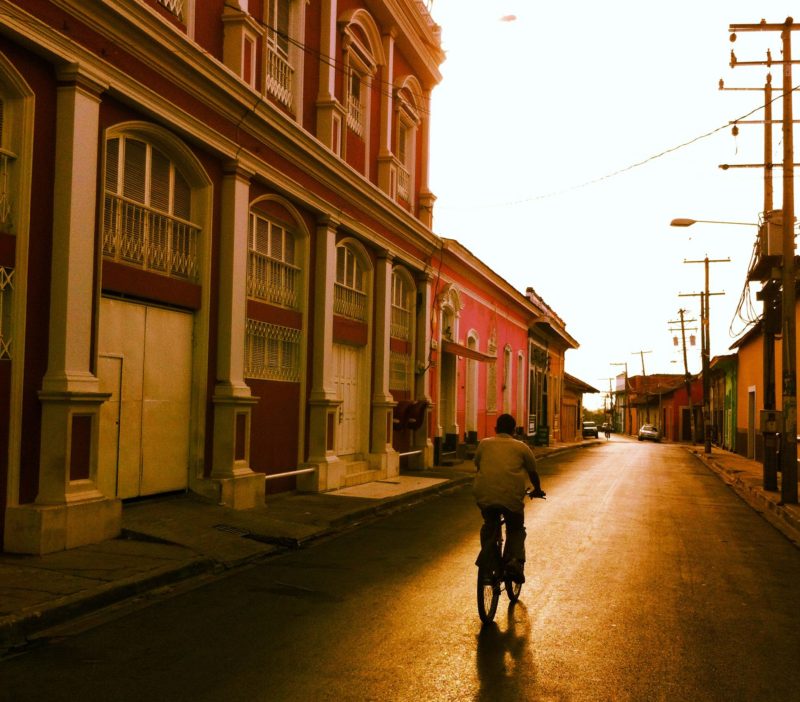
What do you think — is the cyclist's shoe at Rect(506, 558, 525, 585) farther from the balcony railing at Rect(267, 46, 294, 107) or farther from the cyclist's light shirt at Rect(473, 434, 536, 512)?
the balcony railing at Rect(267, 46, 294, 107)

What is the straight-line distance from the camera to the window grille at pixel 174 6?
11047 millimetres

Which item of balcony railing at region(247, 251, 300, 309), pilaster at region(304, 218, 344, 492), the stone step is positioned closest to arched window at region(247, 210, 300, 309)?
balcony railing at region(247, 251, 300, 309)

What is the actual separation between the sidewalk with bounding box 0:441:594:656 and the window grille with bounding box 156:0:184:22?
20.0 ft

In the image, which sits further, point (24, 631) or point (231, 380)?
point (231, 380)

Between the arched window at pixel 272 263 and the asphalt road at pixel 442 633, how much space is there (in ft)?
15.2

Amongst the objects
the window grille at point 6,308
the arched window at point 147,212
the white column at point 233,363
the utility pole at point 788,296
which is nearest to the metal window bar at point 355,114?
the white column at point 233,363

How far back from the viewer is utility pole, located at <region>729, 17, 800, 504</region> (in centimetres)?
1594

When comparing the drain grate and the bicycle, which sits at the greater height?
the bicycle

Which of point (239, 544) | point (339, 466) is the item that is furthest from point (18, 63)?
point (339, 466)

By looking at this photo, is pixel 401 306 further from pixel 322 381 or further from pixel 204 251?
pixel 204 251

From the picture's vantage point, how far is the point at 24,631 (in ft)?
20.0

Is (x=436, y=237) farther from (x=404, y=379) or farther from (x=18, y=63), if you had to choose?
(x=18, y=63)

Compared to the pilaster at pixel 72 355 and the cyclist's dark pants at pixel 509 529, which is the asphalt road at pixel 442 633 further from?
the pilaster at pixel 72 355

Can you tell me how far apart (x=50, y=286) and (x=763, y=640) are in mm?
7142
